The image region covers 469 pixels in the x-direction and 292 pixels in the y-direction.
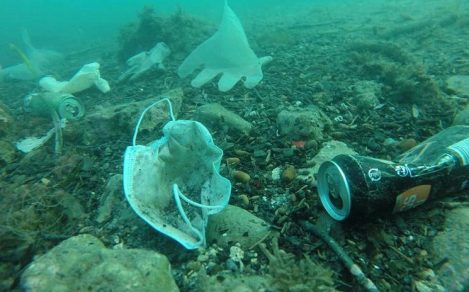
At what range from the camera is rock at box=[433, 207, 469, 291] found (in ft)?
6.47

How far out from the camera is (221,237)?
2391 millimetres

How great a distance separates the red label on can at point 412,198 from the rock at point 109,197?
228cm

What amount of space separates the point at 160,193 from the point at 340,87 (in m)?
3.53

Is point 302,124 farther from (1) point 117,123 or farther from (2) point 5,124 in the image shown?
(2) point 5,124

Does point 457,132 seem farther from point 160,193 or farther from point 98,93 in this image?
point 98,93

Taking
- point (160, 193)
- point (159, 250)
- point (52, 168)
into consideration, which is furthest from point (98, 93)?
point (159, 250)

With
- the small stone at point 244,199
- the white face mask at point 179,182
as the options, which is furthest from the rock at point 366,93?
the white face mask at point 179,182

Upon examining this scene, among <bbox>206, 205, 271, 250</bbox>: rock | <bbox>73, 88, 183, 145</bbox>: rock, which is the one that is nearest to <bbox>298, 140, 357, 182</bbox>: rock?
<bbox>206, 205, 271, 250</bbox>: rock

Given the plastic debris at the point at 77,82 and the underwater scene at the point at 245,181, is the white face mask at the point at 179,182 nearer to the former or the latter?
the underwater scene at the point at 245,181

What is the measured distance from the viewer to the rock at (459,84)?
4.61 m

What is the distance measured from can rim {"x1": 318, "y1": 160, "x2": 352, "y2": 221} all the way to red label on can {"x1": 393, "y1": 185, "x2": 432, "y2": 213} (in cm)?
35

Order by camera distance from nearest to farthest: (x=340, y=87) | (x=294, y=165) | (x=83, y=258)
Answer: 1. (x=83, y=258)
2. (x=294, y=165)
3. (x=340, y=87)

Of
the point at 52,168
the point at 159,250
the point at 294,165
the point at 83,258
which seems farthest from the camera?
the point at 52,168

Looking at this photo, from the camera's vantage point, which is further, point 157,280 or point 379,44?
point 379,44
